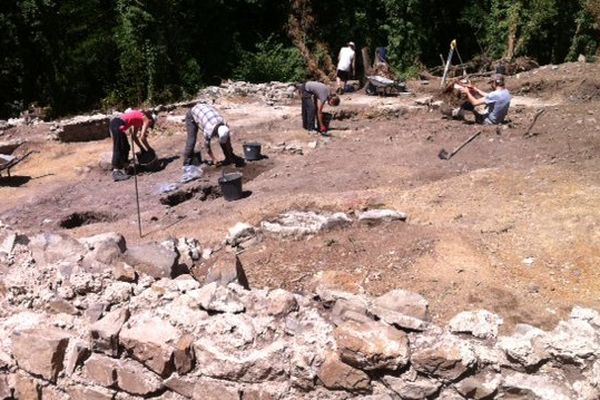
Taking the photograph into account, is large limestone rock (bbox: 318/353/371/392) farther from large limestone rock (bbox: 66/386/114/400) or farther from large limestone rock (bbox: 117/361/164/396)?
large limestone rock (bbox: 66/386/114/400)

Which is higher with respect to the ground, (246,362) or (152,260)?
(152,260)

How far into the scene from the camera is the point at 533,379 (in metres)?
3.16

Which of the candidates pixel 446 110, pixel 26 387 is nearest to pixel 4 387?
pixel 26 387

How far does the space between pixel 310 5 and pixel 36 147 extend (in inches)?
419

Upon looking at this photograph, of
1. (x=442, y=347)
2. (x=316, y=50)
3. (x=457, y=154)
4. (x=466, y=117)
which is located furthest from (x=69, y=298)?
(x=316, y=50)

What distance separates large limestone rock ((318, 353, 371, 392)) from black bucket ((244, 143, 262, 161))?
282 inches

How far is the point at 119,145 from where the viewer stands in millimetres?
10000

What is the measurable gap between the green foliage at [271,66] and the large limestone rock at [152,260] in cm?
1477

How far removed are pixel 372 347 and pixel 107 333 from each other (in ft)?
5.14

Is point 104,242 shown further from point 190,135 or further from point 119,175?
point 119,175

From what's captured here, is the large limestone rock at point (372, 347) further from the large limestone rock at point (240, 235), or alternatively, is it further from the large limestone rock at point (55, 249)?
the large limestone rock at point (240, 235)

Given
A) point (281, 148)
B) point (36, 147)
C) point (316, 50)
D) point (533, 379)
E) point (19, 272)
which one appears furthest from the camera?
point (316, 50)

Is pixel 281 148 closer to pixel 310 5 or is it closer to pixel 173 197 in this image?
pixel 173 197

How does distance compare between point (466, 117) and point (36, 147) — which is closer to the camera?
point (466, 117)
